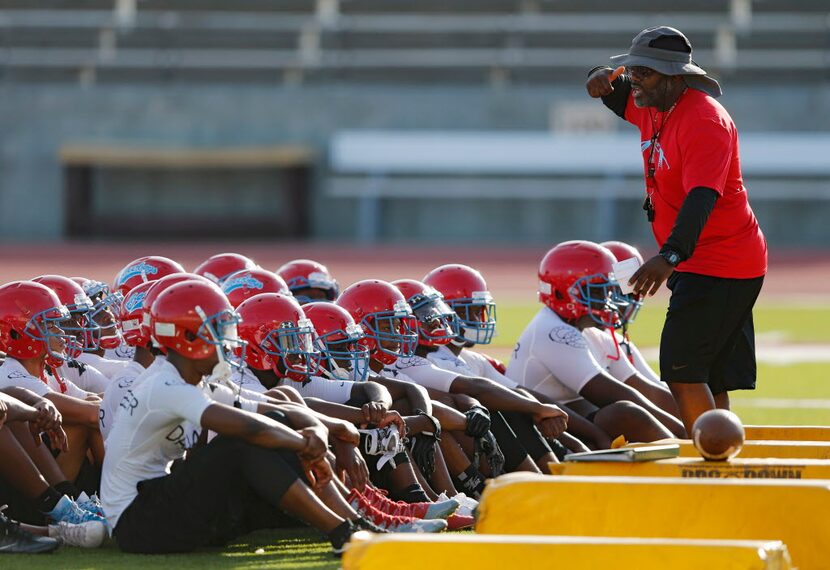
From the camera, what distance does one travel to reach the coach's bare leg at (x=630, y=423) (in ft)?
22.4

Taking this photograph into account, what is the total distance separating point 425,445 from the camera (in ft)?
20.9

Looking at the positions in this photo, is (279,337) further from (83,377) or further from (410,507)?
(83,377)

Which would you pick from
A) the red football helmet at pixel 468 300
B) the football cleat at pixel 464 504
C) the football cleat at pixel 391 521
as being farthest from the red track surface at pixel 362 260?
the football cleat at pixel 391 521

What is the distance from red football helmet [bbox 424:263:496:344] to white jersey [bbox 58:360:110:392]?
1844mm

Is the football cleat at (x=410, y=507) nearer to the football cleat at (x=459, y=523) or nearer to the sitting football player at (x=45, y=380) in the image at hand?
the football cleat at (x=459, y=523)

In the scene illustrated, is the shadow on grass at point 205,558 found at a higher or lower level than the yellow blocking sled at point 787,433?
lower

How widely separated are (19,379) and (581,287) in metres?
2.88

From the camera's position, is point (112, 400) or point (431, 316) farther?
point (431, 316)

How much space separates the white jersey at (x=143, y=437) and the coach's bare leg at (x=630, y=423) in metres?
2.21

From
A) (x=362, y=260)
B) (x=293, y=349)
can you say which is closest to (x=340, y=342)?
(x=293, y=349)

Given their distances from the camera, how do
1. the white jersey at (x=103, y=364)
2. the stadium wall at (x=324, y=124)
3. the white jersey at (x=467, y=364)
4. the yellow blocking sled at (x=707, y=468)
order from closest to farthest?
the yellow blocking sled at (x=707, y=468), the white jersey at (x=467, y=364), the white jersey at (x=103, y=364), the stadium wall at (x=324, y=124)

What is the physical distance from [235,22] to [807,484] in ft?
88.7

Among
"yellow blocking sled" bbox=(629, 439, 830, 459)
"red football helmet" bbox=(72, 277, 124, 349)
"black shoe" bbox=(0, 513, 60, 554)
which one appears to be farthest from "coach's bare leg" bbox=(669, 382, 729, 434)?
"red football helmet" bbox=(72, 277, 124, 349)

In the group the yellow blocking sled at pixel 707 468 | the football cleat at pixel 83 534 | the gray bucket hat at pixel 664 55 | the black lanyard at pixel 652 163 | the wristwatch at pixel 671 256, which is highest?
the gray bucket hat at pixel 664 55
